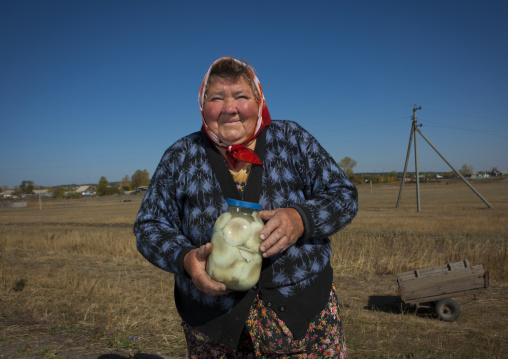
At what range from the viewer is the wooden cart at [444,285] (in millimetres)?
6324

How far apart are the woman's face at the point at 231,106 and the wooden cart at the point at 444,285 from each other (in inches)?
231

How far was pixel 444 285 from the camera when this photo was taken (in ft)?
21.2

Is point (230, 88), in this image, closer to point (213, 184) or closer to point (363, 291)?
point (213, 184)

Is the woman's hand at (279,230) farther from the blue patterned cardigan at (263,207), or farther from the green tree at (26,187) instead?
the green tree at (26,187)

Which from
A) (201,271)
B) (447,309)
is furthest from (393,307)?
(201,271)

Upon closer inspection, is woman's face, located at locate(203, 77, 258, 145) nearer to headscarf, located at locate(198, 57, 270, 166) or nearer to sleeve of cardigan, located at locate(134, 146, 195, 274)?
headscarf, located at locate(198, 57, 270, 166)

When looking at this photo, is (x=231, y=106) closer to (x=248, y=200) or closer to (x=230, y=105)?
(x=230, y=105)

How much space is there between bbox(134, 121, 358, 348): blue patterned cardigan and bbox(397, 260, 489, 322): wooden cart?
549 cm

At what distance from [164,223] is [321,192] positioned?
791 mm

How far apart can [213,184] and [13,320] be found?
15.9 ft

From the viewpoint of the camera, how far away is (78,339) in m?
4.43

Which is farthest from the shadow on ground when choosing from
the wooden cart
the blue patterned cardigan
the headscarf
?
the headscarf

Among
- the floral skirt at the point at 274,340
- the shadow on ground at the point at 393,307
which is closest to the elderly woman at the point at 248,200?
the floral skirt at the point at 274,340

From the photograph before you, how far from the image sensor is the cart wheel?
20.4 feet
